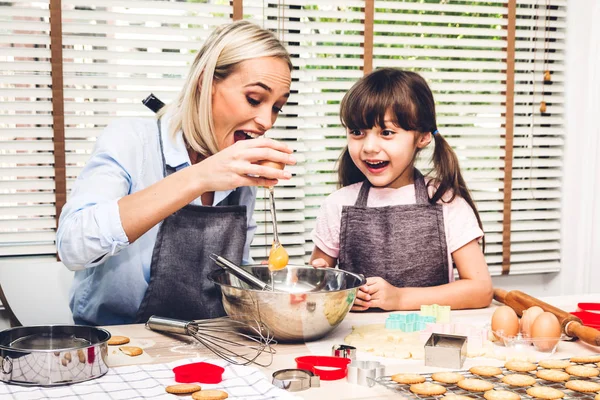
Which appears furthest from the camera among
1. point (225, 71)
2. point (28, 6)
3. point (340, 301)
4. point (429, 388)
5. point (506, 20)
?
point (506, 20)

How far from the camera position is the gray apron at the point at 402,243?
208 centimetres

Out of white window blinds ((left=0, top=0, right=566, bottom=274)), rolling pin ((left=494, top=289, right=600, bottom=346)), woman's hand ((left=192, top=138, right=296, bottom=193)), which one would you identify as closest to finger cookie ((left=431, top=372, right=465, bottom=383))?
rolling pin ((left=494, top=289, right=600, bottom=346))

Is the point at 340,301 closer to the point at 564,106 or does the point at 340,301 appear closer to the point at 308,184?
the point at 308,184

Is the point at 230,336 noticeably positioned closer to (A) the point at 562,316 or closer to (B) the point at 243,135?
(B) the point at 243,135

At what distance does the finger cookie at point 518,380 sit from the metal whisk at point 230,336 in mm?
433

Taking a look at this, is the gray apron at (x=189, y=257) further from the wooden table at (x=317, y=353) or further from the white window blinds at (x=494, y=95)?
the white window blinds at (x=494, y=95)

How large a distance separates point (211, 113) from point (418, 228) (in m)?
0.78

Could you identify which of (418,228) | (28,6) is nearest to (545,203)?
(418,228)

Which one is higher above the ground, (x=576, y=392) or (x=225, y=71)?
(x=225, y=71)

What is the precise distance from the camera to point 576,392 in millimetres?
1073

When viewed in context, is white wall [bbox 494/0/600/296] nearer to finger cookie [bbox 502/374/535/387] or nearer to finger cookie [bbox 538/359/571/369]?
finger cookie [bbox 538/359/571/369]

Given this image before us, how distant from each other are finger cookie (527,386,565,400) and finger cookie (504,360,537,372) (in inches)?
4.5

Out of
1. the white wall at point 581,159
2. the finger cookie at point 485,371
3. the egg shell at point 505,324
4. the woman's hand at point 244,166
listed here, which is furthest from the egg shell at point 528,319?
the white wall at point 581,159

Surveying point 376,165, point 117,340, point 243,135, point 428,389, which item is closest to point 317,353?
point 428,389
